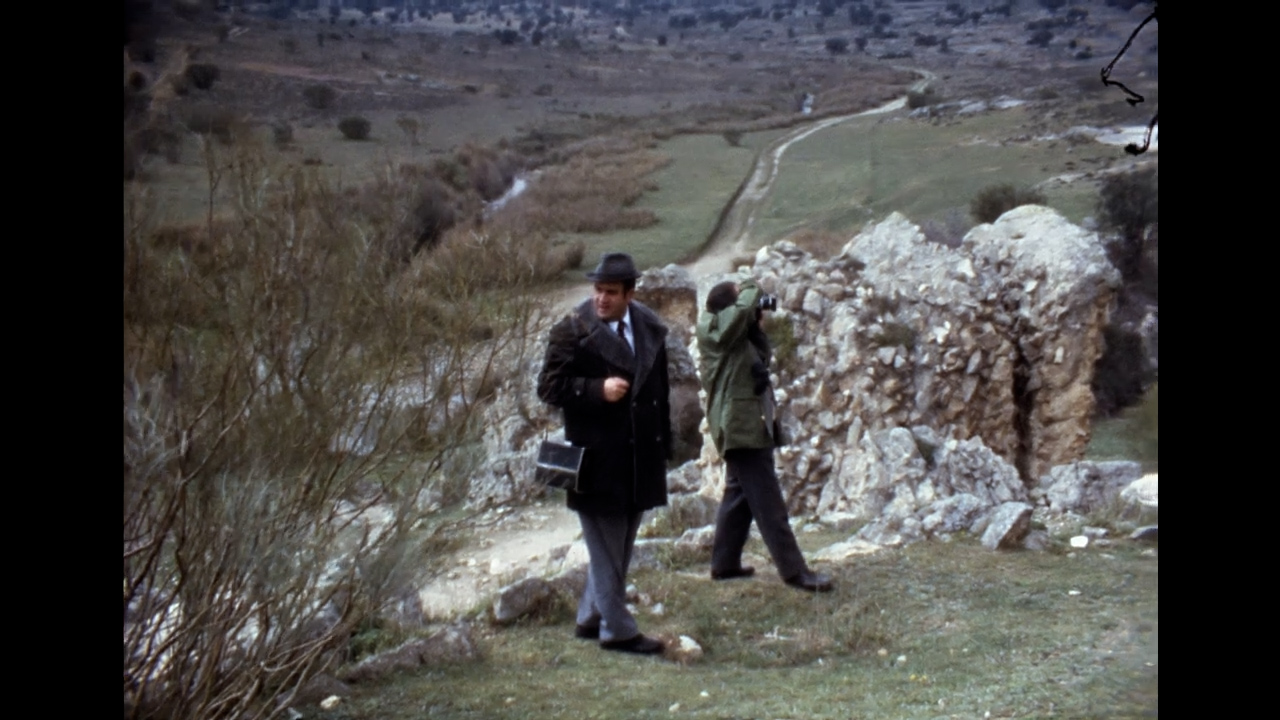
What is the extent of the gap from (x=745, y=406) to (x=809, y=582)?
3.74 feet

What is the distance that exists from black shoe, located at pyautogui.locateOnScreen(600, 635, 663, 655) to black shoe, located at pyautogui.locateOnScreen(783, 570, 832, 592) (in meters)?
1.23

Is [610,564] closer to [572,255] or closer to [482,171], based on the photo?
[572,255]

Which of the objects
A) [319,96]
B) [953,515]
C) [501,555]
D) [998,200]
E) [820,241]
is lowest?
[501,555]

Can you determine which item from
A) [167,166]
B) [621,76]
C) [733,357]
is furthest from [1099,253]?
[167,166]

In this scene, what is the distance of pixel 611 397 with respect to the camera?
505 cm

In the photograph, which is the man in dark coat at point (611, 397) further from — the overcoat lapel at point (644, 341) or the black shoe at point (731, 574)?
the black shoe at point (731, 574)

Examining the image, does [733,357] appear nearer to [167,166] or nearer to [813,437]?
[167,166]

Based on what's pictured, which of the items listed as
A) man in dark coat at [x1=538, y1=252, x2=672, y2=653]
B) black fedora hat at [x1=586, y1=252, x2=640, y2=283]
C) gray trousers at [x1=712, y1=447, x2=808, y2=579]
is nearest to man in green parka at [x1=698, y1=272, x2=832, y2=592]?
gray trousers at [x1=712, y1=447, x2=808, y2=579]

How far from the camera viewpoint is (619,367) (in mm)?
5203

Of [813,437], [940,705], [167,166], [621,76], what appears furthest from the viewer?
[621,76]

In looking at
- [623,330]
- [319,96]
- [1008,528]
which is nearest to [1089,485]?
[1008,528]

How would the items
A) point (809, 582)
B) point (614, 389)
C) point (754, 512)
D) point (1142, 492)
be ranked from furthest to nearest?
point (1142, 492) → point (809, 582) → point (754, 512) → point (614, 389)

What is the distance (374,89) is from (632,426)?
6047mm
